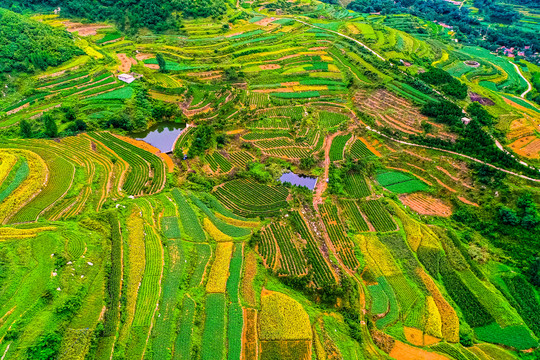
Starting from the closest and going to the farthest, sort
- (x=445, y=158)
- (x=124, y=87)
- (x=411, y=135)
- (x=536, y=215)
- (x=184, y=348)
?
(x=184, y=348)
(x=536, y=215)
(x=445, y=158)
(x=411, y=135)
(x=124, y=87)

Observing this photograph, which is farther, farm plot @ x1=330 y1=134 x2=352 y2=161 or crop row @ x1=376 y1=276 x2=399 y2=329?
farm plot @ x1=330 y1=134 x2=352 y2=161

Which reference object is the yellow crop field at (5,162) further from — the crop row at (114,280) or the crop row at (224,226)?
the crop row at (224,226)

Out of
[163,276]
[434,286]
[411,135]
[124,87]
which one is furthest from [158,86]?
[434,286]

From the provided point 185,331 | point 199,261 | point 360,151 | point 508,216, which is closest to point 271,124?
point 360,151

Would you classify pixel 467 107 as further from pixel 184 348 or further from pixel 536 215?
pixel 184 348

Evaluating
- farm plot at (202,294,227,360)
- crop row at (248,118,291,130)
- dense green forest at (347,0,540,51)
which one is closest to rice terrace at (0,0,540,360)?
farm plot at (202,294,227,360)

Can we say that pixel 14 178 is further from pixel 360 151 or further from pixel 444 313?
pixel 444 313

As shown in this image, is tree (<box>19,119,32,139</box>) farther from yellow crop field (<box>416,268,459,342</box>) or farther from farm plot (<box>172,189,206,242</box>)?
yellow crop field (<box>416,268,459,342</box>)

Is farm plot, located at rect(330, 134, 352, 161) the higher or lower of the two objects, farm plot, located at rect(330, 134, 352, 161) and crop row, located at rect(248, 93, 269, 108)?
the lower
